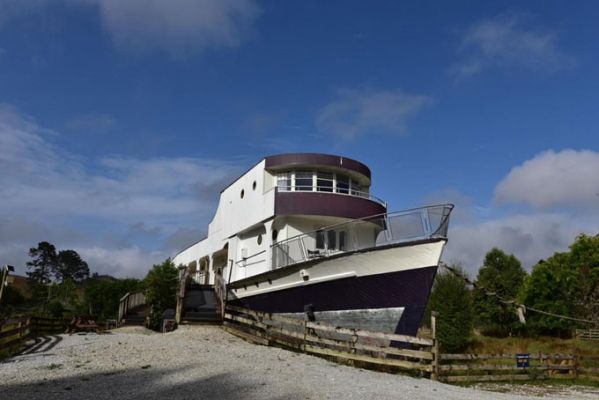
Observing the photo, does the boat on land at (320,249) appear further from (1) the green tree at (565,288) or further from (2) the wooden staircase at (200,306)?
(1) the green tree at (565,288)

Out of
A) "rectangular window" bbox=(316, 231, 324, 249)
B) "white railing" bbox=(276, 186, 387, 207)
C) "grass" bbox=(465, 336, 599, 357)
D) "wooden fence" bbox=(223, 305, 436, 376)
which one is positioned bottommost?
"grass" bbox=(465, 336, 599, 357)

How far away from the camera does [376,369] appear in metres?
12.1

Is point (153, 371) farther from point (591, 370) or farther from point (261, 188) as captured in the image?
point (591, 370)

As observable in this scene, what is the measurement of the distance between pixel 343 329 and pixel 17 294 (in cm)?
5219

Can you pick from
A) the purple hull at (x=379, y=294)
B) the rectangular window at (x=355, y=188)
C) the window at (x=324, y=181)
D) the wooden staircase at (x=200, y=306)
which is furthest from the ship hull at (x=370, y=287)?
the wooden staircase at (x=200, y=306)

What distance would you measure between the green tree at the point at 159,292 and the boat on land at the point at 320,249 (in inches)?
104

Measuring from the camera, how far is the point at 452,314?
25.5 meters

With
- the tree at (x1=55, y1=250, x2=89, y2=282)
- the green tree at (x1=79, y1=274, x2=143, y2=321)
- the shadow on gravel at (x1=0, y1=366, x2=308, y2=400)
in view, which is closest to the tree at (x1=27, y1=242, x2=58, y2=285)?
the tree at (x1=55, y1=250, x2=89, y2=282)

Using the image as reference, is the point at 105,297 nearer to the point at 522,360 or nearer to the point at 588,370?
the point at 522,360

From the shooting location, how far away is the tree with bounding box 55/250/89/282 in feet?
292

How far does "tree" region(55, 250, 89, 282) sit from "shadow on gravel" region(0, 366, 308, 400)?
290 feet

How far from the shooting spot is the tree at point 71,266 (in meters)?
88.9

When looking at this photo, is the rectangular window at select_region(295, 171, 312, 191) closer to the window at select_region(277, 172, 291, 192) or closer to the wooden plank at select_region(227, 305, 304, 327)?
the window at select_region(277, 172, 291, 192)

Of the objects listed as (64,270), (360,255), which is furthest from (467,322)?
(64,270)
